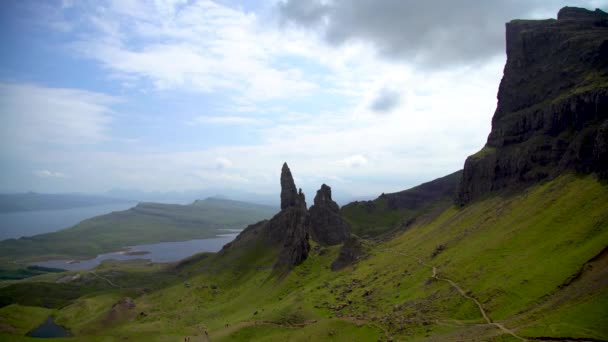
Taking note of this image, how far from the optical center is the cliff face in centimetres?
13750

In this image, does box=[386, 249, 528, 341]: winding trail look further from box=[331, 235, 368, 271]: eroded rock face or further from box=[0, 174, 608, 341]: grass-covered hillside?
box=[331, 235, 368, 271]: eroded rock face

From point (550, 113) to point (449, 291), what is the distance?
328ft

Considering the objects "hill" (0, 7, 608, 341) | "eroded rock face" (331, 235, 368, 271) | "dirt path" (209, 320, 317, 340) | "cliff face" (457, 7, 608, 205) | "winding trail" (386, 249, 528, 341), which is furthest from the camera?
"eroded rock face" (331, 235, 368, 271)

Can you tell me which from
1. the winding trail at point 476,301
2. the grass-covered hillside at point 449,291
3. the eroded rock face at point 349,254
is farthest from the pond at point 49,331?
the winding trail at point 476,301

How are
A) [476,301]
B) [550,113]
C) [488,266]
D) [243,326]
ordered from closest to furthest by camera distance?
1. [476,301]
2. [488,266]
3. [243,326]
4. [550,113]

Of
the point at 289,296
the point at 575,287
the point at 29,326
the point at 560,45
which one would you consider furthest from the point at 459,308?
the point at 29,326

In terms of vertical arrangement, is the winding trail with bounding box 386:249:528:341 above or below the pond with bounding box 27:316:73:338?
above

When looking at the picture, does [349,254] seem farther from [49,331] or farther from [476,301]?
[49,331]

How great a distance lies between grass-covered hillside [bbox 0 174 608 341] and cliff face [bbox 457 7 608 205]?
10.1m

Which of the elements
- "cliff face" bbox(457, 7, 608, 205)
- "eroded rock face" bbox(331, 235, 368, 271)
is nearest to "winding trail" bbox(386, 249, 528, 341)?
"eroded rock face" bbox(331, 235, 368, 271)

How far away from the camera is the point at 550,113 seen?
6280 inches

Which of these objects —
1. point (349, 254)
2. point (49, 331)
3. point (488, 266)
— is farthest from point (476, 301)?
point (49, 331)

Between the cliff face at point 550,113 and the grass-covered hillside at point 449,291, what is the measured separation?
10050 mm

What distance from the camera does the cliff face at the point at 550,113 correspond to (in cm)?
13750
